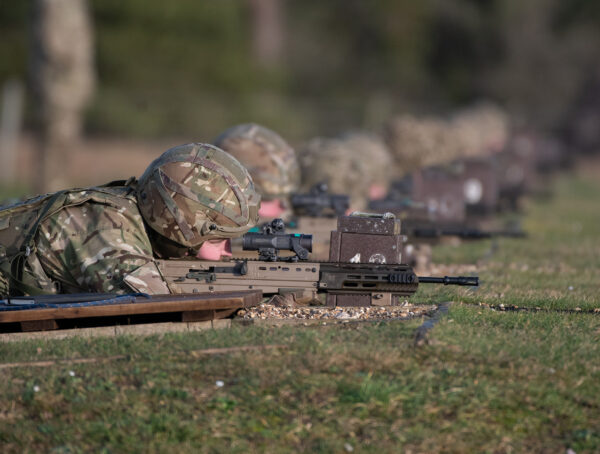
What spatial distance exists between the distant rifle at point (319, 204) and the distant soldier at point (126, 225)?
A: 4404 mm

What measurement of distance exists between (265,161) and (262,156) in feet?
0.25

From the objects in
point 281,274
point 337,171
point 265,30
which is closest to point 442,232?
point 337,171

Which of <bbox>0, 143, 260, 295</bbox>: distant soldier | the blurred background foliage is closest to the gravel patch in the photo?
<bbox>0, 143, 260, 295</bbox>: distant soldier

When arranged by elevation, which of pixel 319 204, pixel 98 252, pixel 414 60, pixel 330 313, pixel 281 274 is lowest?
pixel 330 313

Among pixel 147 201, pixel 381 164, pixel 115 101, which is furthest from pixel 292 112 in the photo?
pixel 147 201

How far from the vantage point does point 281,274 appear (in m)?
9.05

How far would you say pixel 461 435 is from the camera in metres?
6.55

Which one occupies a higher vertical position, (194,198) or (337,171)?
(337,171)

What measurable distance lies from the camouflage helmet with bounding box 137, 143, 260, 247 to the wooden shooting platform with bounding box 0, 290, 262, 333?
0.58 m

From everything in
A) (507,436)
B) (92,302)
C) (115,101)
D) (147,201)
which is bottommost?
(507,436)

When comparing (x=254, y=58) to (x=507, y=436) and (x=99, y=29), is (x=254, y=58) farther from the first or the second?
(x=507, y=436)

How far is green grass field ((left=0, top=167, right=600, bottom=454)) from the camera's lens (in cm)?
650

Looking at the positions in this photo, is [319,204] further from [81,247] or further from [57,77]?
[57,77]

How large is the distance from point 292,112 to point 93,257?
146 ft
